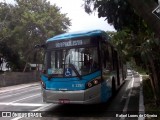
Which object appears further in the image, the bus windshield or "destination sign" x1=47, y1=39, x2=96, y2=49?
"destination sign" x1=47, y1=39, x2=96, y2=49

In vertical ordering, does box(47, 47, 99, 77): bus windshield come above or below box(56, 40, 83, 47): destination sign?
below

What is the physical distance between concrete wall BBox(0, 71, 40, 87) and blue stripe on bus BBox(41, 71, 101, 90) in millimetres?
21679

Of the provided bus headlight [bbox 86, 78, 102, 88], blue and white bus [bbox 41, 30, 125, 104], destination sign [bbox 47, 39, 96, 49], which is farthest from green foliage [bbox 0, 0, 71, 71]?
bus headlight [bbox 86, 78, 102, 88]

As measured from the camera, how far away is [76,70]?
33.1 feet

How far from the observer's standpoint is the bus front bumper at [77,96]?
32.1 feet

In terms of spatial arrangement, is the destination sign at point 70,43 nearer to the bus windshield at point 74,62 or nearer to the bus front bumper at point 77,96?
the bus windshield at point 74,62

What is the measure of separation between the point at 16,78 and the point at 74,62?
85.6ft

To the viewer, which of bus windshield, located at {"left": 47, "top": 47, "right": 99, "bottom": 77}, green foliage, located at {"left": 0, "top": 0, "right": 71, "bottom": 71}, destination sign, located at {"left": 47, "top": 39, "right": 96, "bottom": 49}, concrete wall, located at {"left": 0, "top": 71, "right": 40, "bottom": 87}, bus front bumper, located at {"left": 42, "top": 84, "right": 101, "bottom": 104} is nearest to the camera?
bus front bumper, located at {"left": 42, "top": 84, "right": 101, "bottom": 104}

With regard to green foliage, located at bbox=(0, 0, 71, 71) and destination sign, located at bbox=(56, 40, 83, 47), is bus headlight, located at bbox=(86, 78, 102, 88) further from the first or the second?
green foliage, located at bbox=(0, 0, 71, 71)

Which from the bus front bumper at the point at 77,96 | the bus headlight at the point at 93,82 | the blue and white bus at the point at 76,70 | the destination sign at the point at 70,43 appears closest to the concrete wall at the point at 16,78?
the destination sign at the point at 70,43

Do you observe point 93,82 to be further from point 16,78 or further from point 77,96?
point 16,78

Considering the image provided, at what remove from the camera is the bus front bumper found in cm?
978

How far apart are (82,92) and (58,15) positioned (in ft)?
107

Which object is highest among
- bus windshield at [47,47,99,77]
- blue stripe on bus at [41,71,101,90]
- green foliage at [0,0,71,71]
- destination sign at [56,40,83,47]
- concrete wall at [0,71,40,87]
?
green foliage at [0,0,71,71]
